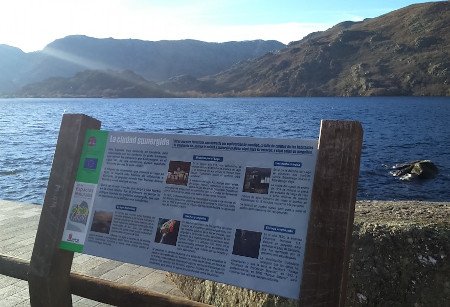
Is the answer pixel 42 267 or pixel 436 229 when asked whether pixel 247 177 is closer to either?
pixel 42 267

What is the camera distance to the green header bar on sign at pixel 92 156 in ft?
12.4

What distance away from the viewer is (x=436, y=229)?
446 centimetres

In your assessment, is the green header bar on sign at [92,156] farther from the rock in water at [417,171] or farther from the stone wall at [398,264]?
the rock in water at [417,171]

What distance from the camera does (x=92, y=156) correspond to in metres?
3.82

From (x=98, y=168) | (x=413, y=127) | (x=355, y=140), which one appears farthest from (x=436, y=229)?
(x=413, y=127)

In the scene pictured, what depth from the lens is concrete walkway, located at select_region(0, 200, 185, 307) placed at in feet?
20.9

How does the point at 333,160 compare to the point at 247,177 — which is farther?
the point at 247,177

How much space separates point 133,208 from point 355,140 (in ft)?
6.01

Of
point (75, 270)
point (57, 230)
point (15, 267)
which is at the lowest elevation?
point (75, 270)

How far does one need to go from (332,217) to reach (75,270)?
19.6 feet

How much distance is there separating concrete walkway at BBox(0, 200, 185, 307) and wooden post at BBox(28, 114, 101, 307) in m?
2.63

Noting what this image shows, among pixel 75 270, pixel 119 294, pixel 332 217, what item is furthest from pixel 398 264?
pixel 75 270

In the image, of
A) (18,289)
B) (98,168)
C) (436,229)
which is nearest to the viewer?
(98,168)

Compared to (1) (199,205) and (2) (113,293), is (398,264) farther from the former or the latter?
(2) (113,293)
